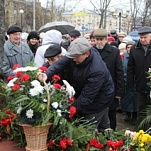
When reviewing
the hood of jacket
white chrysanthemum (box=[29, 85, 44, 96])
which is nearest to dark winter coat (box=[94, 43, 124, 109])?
the hood of jacket

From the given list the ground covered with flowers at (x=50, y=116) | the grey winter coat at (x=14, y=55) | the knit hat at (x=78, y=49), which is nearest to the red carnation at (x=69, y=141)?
the ground covered with flowers at (x=50, y=116)

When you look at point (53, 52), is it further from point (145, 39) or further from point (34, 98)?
point (145, 39)

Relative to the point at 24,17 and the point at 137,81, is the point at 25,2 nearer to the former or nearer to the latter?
the point at 24,17

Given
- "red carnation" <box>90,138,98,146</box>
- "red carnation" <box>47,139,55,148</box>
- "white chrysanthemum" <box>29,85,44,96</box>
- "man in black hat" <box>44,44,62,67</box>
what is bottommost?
"red carnation" <box>90,138,98,146</box>

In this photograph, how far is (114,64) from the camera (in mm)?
4617

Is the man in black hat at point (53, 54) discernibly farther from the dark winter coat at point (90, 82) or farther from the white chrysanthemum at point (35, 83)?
the white chrysanthemum at point (35, 83)

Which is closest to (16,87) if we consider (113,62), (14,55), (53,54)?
(53,54)

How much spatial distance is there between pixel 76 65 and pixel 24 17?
39.2m

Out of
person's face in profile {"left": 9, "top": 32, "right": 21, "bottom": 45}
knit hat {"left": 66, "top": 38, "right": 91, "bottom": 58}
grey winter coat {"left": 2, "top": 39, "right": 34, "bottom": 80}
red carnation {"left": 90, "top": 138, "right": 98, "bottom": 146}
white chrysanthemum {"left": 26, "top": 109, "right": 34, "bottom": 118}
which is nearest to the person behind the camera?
white chrysanthemum {"left": 26, "top": 109, "right": 34, "bottom": 118}

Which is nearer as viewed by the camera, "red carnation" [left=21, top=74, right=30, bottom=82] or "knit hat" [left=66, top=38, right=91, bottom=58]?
"red carnation" [left=21, top=74, right=30, bottom=82]

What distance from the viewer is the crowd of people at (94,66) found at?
3105mm

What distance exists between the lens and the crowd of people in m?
3.11

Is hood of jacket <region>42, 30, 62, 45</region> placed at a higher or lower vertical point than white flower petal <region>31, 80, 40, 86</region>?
higher

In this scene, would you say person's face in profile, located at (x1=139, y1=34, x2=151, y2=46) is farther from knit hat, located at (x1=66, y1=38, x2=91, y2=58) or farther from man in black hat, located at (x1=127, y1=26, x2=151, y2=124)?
knit hat, located at (x1=66, y1=38, x2=91, y2=58)
